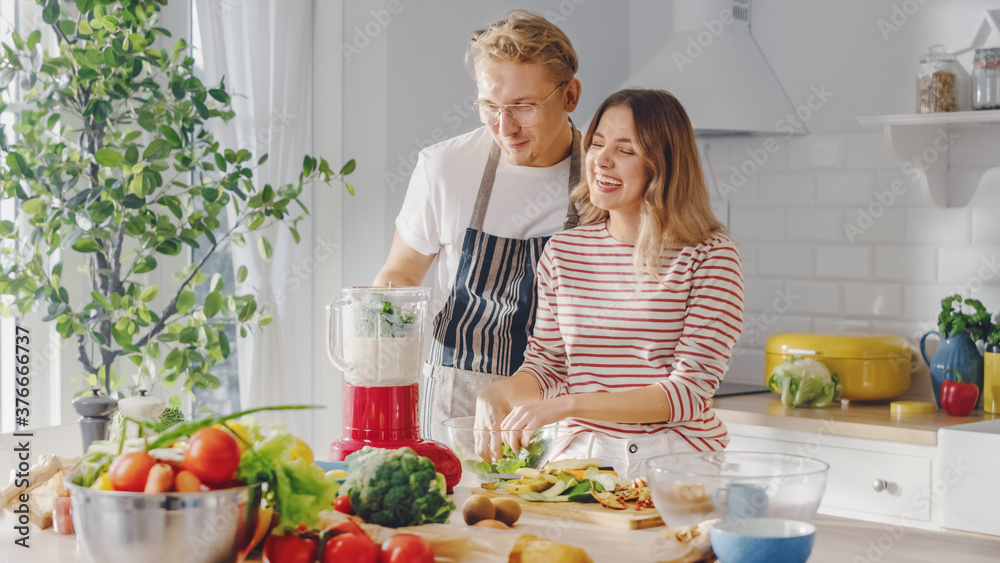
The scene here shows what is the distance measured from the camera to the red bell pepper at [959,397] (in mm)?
2559

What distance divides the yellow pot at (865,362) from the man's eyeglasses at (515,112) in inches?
55.1

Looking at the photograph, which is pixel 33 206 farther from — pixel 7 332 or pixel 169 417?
pixel 169 417

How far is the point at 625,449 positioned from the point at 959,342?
1.55 m

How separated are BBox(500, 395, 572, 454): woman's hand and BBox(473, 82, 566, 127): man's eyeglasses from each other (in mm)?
585

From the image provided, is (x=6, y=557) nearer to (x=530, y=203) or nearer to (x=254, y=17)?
(x=530, y=203)

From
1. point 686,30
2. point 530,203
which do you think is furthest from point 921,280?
point 530,203

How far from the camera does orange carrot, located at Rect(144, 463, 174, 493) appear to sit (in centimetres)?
88

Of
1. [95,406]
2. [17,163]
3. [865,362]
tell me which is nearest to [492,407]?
[95,406]

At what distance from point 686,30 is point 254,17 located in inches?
49.7

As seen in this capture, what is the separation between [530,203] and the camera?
1.95 metres

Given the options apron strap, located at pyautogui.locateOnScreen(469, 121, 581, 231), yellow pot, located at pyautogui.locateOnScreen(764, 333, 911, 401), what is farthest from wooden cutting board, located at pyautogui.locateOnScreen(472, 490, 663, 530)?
yellow pot, located at pyautogui.locateOnScreen(764, 333, 911, 401)

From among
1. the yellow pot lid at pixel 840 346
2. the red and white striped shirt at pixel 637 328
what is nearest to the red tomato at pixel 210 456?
the red and white striped shirt at pixel 637 328

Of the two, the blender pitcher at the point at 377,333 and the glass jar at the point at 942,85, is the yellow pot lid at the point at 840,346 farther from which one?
the blender pitcher at the point at 377,333

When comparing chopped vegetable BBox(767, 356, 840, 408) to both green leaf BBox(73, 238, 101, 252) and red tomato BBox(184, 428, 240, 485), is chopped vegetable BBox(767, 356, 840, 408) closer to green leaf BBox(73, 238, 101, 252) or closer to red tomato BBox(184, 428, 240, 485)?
green leaf BBox(73, 238, 101, 252)
